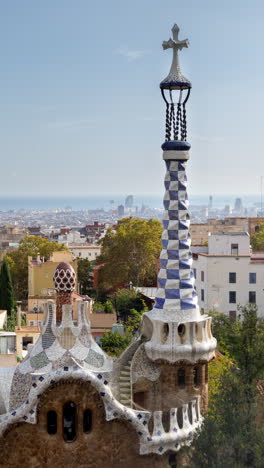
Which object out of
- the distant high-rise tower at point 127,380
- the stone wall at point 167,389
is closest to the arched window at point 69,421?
the distant high-rise tower at point 127,380

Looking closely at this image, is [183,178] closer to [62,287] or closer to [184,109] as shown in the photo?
[184,109]

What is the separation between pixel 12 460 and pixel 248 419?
14.2ft

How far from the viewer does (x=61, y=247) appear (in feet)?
228

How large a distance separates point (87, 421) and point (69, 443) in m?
0.50

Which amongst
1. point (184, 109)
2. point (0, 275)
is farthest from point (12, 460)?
point (0, 275)

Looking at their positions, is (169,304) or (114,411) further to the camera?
(169,304)

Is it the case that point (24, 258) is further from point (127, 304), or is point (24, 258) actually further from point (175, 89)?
point (175, 89)

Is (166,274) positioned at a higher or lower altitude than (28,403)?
higher

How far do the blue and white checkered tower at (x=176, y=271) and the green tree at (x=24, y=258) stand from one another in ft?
147

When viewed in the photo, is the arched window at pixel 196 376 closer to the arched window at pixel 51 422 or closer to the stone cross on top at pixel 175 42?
the arched window at pixel 51 422

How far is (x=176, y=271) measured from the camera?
14.8m

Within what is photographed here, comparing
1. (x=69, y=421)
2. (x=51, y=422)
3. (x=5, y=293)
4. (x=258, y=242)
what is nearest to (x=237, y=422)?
(x=69, y=421)

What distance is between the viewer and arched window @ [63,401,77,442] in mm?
13125

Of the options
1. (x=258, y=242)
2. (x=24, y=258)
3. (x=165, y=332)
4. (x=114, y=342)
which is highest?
(x=258, y=242)
